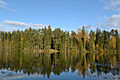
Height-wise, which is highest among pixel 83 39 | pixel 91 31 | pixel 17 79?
pixel 91 31

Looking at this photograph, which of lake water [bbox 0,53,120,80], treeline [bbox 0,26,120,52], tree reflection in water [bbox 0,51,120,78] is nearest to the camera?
lake water [bbox 0,53,120,80]

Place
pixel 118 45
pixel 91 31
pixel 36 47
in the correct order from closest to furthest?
1. pixel 118 45
2. pixel 36 47
3. pixel 91 31

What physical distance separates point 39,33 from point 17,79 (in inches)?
4691

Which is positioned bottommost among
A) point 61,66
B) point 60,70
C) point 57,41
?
point 61,66

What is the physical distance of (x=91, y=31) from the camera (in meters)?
140

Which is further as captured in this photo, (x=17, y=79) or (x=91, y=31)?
(x=91, y=31)

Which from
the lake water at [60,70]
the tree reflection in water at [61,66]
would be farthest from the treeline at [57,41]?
the lake water at [60,70]

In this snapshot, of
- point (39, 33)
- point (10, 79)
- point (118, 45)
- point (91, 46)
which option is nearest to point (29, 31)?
point (39, 33)

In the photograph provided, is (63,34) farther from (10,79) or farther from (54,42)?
(10,79)

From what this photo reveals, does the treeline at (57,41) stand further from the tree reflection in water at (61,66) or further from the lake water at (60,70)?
the lake water at (60,70)

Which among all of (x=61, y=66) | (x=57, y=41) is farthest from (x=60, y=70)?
(x=57, y=41)

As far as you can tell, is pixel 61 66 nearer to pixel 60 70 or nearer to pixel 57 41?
pixel 60 70

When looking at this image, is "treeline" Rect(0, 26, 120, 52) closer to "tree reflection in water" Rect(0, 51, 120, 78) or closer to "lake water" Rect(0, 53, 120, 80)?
"tree reflection in water" Rect(0, 51, 120, 78)

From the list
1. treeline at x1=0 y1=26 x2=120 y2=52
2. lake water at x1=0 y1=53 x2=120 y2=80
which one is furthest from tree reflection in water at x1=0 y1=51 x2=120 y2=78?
treeline at x1=0 y1=26 x2=120 y2=52
